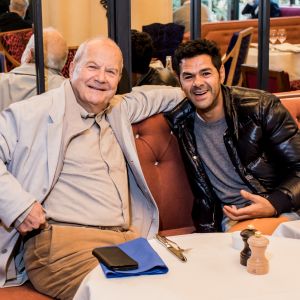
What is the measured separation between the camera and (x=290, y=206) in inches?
89.1

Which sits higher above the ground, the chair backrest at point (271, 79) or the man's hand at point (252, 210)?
the chair backrest at point (271, 79)

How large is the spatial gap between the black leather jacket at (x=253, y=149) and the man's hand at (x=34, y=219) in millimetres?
660

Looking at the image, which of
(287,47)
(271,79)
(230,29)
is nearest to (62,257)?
(271,79)

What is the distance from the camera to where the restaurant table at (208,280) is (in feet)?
4.25

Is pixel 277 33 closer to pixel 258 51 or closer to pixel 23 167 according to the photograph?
pixel 258 51

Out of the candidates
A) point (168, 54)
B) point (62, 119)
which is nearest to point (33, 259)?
point (62, 119)

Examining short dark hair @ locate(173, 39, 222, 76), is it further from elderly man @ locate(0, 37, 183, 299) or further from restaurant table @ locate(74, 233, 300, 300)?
restaurant table @ locate(74, 233, 300, 300)

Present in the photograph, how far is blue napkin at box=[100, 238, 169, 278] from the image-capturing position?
138cm

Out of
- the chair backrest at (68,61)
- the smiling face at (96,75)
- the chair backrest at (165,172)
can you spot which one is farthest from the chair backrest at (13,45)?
the chair backrest at (165,172)

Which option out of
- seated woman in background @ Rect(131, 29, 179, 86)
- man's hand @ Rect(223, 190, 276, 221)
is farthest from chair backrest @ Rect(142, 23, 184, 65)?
man's hand @ Rect(223, 190, 276, 221)

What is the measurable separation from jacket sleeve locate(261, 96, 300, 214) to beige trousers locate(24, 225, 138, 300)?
70cm

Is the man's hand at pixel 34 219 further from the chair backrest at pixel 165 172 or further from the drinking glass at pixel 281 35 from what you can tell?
the drinking glass at pixel 281 35

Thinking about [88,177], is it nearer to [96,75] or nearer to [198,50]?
[96,75]

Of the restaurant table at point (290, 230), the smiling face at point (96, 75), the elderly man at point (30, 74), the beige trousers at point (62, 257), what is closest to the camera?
the restaurant table at point (290, 230)
